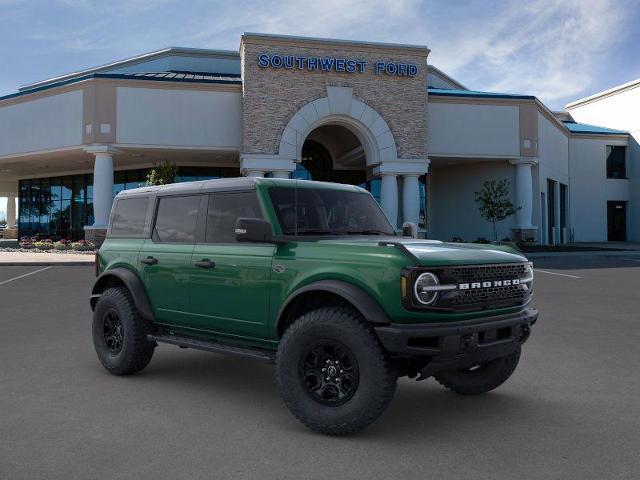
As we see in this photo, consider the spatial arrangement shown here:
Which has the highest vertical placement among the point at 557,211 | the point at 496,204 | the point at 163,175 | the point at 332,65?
the point at 332,65

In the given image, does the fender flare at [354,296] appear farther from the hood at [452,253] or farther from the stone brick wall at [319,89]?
the stone brick wall at [319,89]

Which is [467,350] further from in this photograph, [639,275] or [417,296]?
[639,275]

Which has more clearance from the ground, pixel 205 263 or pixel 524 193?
pixel 524 193

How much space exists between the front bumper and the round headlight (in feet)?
0.59

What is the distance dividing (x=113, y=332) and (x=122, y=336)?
242 mm

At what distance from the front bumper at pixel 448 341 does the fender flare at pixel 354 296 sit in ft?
0.32

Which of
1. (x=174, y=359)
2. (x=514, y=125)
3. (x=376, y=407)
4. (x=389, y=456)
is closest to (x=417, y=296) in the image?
(x=376, y=407)

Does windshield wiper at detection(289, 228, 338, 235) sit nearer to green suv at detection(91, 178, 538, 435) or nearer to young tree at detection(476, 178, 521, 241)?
green suv at detection(91, 178, 538, 435)

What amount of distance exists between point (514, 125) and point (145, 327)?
30.7m

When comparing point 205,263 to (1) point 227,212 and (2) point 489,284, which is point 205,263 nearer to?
(1) point 227,212

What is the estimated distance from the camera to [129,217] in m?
6.73

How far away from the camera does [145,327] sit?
620 centimetres

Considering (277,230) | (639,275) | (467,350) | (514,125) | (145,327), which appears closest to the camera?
(467,350)

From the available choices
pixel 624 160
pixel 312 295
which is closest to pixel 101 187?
pixel 312 295
